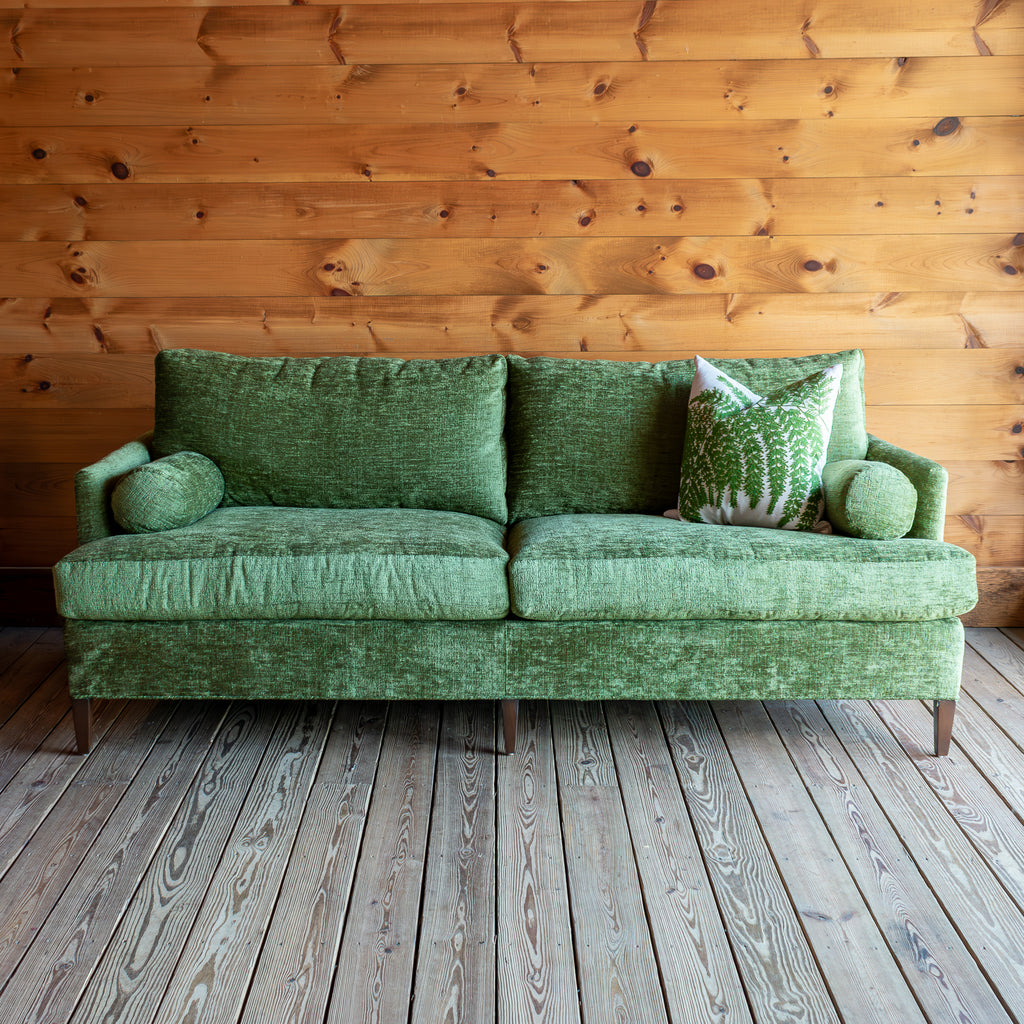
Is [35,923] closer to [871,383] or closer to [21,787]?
[21,787]

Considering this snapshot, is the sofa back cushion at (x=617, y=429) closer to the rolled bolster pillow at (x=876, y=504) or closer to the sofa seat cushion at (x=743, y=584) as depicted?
the rolled bolster pillow at (x=876, y=504)

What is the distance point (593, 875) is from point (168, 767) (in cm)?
104

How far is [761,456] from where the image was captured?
231 centimetres

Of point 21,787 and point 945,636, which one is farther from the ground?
point 945,636

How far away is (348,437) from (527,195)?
0.99 meters

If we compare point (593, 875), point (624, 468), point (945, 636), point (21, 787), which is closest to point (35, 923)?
point (21, 787)

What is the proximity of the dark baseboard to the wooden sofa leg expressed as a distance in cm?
273

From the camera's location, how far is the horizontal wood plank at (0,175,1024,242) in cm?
286

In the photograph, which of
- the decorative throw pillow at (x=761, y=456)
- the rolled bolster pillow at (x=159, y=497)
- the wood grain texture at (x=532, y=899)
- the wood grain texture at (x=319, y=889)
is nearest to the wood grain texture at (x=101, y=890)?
the wood grain texture at (x=319, y=889)

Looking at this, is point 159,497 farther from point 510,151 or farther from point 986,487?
point 986,487

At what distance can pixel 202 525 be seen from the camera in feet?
7.64

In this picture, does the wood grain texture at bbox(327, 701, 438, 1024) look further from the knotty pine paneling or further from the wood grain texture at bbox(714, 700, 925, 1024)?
the knotty pine paneling

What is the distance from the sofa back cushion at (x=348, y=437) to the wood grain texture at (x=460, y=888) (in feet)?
2.32

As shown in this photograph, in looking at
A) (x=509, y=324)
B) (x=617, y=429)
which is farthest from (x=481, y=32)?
(x=617, y=429)
